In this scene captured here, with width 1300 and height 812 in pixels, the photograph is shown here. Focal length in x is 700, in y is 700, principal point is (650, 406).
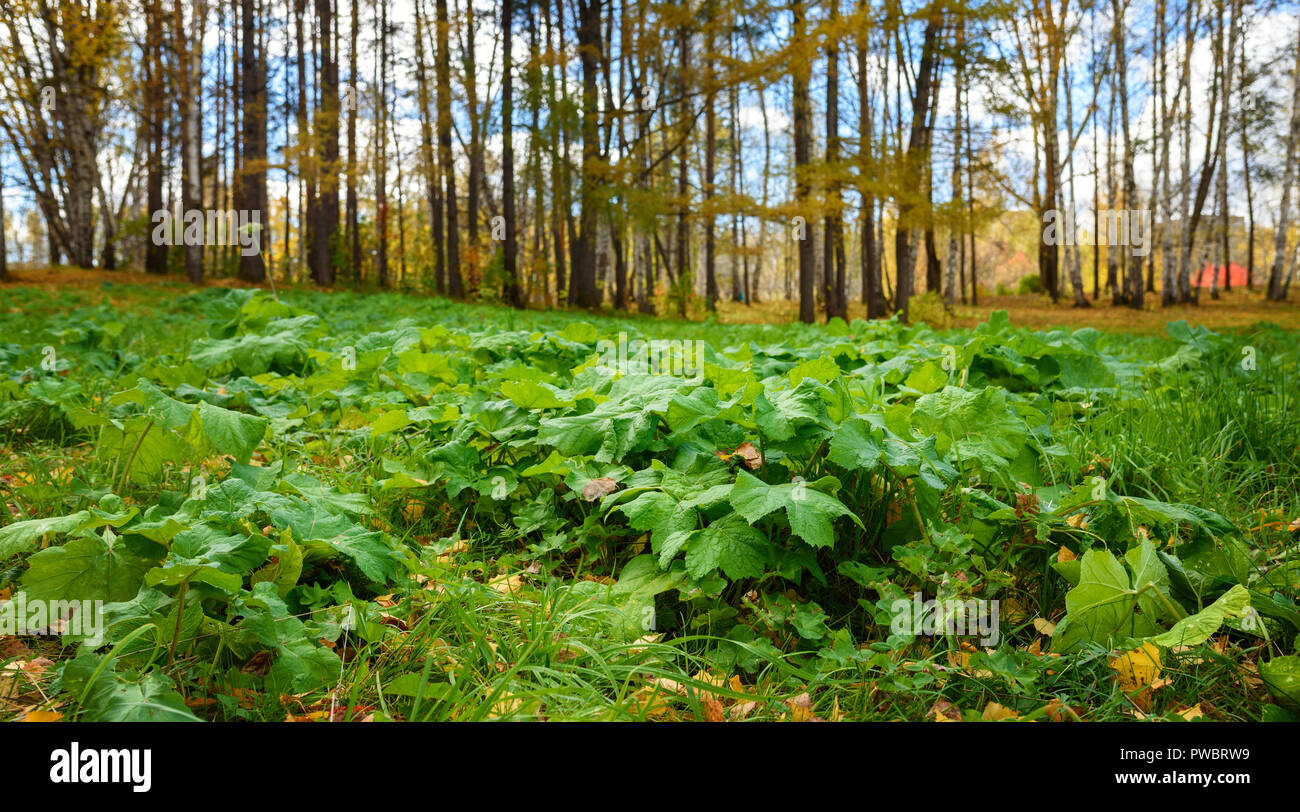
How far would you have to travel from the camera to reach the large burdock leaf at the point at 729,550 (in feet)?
5.68

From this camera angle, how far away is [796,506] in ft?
5.53

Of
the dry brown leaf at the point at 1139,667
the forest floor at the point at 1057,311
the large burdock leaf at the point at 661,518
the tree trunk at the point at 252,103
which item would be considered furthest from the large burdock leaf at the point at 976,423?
the tree trunk at the point at 252,103

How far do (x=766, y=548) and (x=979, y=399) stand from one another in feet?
3.37

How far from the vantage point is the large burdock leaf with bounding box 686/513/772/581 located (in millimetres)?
1730

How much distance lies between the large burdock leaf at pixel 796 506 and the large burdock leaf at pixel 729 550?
103mm

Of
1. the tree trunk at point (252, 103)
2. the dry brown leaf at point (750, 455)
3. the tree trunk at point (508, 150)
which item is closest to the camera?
the dry brown leaf at point (750, 455)

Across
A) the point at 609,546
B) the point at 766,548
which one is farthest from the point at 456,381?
the point at 766,548

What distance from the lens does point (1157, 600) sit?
1.65 metres

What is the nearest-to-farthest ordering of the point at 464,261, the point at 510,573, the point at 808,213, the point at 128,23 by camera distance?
the point at 510,573, the point at 808,213, the point at 128,23, the point at 464,261

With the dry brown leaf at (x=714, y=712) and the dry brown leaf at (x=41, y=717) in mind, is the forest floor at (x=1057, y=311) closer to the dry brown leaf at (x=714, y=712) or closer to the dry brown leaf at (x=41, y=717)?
the dry brown leaf at (x=714, y=712)

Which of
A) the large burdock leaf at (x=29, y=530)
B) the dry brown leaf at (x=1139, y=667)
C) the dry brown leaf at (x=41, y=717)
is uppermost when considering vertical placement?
the large burdock leaf at (x=29, y=530)

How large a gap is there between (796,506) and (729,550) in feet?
0.69
